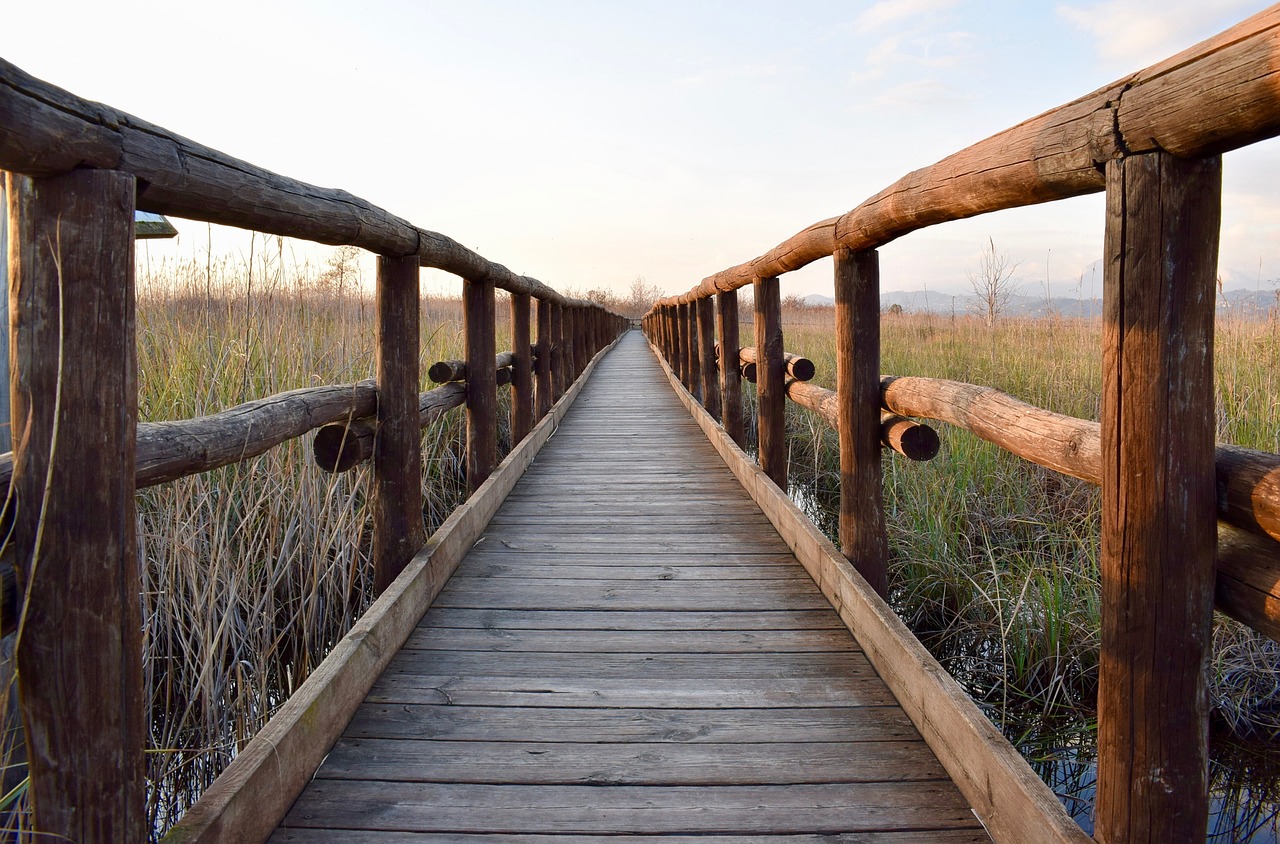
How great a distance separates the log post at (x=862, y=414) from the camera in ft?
8.79

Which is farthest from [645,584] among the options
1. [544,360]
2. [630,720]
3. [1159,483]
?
[544,360]

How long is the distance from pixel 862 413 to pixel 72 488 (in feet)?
7.29

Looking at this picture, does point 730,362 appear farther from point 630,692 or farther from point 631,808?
point 631,808

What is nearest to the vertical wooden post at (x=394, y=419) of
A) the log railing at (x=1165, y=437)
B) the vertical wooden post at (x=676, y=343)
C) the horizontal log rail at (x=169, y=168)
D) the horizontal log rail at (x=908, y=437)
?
the horizontal log rail at (x=169, y=168)

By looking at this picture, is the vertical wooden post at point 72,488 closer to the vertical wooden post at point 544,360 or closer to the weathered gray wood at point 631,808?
the weathered gray wood at point 631,808

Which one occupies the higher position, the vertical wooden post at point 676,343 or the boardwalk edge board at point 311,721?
the vertical wooden post at point 676,343

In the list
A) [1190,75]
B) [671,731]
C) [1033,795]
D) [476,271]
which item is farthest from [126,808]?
[476,271]

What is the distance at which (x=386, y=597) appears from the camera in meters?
2.39

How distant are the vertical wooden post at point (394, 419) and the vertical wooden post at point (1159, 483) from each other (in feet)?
6.65

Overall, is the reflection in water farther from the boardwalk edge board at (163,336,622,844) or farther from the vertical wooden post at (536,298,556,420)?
the vertical wooden post at (536,298,556,420)

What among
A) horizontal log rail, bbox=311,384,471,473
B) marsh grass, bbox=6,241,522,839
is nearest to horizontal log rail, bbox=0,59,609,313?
horizontal log rail, bbox=311,384,471,473

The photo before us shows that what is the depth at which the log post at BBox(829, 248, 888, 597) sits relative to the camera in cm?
268

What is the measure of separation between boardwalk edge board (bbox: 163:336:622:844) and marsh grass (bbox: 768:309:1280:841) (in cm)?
189

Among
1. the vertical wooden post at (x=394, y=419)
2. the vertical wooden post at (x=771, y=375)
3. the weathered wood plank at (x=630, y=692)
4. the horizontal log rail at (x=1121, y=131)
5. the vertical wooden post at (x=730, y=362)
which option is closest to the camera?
the horizontal log rail at (x=1121, y=131)
